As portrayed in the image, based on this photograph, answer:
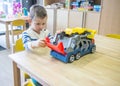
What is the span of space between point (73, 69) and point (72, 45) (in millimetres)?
167

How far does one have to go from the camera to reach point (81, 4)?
313 cm

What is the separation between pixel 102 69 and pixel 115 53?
0.35m

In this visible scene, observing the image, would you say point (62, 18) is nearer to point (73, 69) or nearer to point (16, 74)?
point (16, 74)

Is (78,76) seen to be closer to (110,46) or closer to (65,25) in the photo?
(110,46)

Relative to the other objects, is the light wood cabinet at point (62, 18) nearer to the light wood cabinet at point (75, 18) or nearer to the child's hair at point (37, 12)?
the light wood cabinet at point (75, 18)

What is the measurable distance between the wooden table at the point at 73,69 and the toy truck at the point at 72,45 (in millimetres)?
34

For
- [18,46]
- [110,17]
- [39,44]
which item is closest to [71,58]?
[39,44]

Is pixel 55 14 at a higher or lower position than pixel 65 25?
higher

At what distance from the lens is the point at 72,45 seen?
3.13 feet

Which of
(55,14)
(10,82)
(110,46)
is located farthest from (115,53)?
(55,14)

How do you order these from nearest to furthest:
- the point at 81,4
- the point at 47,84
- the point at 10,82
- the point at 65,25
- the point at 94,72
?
the point at 47,84 → the point at 94,72 → the point at 10,82 → the point at 81,4 → the point at 65,25

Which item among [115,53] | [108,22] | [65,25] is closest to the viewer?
[115,53]

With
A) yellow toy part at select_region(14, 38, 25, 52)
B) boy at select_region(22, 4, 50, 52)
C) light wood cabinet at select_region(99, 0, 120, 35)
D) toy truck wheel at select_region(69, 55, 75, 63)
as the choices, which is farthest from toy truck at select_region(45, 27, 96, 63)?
light wood cabinet at select_region(99, 0, 120, 35)

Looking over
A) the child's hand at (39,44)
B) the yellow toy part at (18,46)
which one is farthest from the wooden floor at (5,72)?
the child's hand at (39,44)
